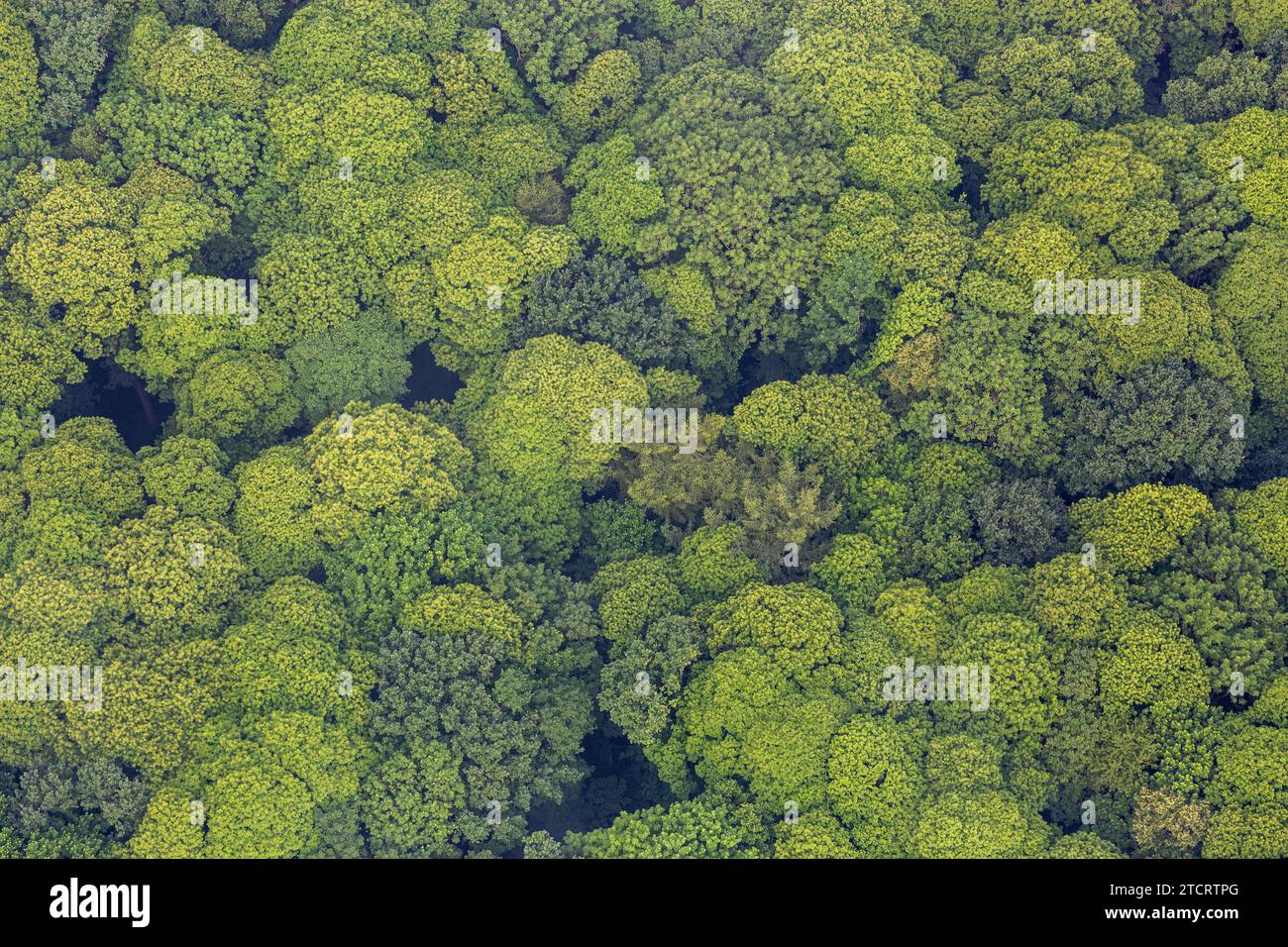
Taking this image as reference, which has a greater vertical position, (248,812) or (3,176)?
(3,176)

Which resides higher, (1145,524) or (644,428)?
(644,428)

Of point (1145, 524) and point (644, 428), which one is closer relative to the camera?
point (1145, 524)

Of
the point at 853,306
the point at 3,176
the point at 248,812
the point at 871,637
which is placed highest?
the point at 3,176

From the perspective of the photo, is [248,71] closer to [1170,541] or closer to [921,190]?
[921,190]

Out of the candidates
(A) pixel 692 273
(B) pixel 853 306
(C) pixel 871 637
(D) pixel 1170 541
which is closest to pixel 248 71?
(A) pixel 692 273

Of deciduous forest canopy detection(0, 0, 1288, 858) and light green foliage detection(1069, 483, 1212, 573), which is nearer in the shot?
deciduous forest canopy detection(0, 0, 1288, 858)

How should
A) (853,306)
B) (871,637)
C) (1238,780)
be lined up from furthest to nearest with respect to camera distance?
1. (853,306)
2. (871,637)
3. (1238,780)

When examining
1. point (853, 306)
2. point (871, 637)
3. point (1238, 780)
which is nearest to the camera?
point (1238, 780)

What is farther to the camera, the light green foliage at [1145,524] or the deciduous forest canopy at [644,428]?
the light green foliage at [1145,524]
